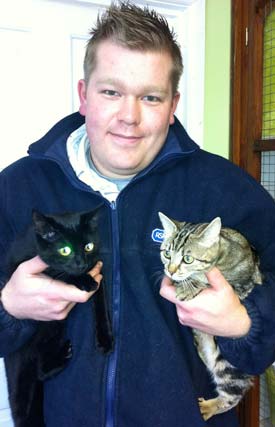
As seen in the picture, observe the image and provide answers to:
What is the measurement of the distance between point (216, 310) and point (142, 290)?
181 mm

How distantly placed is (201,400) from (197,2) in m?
1.62

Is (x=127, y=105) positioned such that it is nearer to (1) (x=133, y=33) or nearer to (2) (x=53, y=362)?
(1) (x=133, y=33)

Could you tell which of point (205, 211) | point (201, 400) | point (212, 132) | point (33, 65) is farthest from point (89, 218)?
point (212, 132)

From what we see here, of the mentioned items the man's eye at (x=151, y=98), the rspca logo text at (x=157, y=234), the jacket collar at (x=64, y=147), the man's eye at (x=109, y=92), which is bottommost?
the rspca logo text at (x=157, y=234)

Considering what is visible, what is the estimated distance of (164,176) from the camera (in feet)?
3.27

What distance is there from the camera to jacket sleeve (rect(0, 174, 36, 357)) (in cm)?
85

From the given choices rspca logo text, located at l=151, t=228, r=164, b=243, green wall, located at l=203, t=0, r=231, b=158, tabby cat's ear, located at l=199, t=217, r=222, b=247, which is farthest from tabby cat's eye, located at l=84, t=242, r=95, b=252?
green wall, located at l=203, t=0, r=231, b=158

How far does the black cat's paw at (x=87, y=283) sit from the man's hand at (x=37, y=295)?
0.03 feet

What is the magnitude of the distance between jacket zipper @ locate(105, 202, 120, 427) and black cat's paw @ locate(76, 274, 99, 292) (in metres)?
0.07

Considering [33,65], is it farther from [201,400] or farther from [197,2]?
[201,400]

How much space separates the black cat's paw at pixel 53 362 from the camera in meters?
0.88

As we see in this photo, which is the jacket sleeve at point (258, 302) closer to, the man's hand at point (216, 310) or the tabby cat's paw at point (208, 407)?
the man's hand at point (216, 310)

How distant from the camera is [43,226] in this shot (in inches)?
32.9

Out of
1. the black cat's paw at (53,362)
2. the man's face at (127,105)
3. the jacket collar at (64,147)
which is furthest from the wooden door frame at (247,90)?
the black cat's paw at (53,362)
